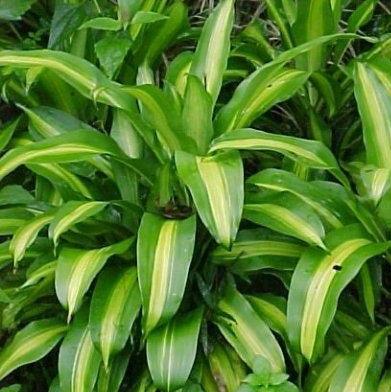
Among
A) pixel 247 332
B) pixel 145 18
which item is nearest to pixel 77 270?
pixel 247 332

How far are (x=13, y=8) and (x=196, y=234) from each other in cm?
104

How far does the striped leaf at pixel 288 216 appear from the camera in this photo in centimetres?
179

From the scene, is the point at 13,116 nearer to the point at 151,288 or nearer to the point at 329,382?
the point at 151,288

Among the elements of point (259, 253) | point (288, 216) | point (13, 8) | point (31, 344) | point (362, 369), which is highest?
point (13, 8)

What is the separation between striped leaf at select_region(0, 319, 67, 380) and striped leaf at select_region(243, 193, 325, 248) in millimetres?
539

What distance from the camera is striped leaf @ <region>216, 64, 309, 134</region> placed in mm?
1976

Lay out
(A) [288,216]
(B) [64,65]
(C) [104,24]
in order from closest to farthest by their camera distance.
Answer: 1. (A) [288,216]
2. (B) [64,65]
3. (C) [104,24]

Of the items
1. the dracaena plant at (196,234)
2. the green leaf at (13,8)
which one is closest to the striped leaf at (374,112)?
the dracaena plant at (196,234)

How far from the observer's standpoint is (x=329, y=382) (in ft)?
6.14

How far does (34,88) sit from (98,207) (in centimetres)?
67

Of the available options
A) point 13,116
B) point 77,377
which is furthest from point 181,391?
point 13,116

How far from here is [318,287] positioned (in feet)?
5.66

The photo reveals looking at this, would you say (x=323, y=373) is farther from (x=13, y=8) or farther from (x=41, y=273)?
(x=13, y=8)

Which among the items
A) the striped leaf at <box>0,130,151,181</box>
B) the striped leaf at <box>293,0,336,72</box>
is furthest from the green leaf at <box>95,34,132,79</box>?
the striped leaf at <box>293,0,336,72</box>
